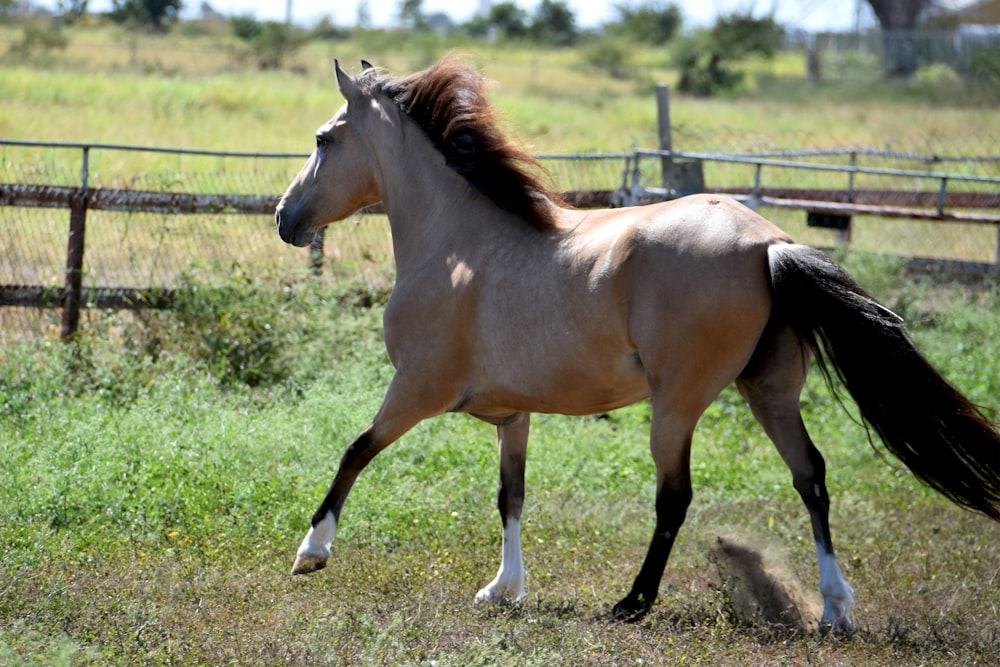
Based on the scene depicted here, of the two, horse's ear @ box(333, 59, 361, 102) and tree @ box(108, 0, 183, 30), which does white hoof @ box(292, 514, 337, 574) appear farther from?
tree @ box(108, 0, 183, 30)

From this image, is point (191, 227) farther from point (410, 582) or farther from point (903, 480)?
point (903, 480)

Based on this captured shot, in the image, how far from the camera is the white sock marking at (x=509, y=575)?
→ 508 centimetres

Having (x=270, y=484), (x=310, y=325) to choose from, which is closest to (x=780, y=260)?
(x=270, y=484)

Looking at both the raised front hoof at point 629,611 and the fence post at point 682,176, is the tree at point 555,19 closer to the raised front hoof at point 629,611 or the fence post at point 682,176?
the fence post at point 682,176

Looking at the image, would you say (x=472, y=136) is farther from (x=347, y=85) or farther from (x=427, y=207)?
(x=347, y=85)

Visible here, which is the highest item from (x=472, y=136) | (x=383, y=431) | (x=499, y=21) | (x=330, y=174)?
(x=499, y=21)

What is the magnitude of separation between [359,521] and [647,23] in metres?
53.4

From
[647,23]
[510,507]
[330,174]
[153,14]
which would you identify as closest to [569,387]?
[510,507]

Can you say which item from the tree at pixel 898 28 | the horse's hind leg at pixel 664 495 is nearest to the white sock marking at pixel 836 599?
the horse's hind leg at pixel 664 495

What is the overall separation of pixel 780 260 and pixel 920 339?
547cm

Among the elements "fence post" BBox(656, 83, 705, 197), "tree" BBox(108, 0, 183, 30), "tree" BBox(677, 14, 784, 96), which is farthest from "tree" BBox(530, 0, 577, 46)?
"fence post" BBox(656, 83, 705, 197)

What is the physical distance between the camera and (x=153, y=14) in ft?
124

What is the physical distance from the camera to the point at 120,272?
8.56 meters

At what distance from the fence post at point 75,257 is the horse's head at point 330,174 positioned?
10.9 feet
